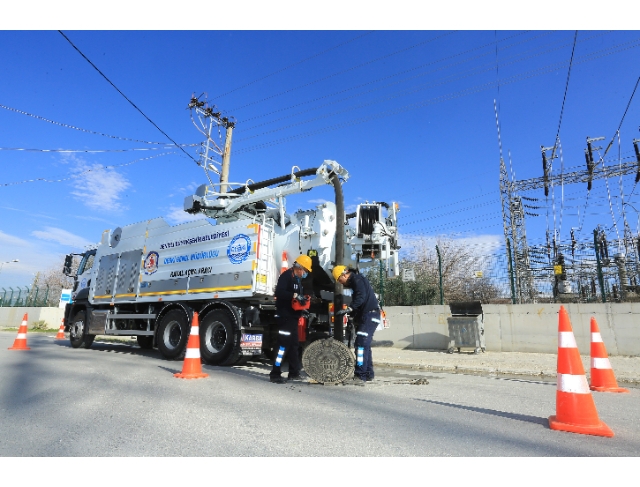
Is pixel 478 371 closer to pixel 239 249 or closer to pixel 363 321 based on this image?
pixel 363 321

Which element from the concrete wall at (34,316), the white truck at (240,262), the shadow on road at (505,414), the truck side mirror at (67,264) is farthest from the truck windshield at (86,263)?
the concrete wall at (34,316)

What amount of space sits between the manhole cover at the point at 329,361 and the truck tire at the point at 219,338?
1948 mm

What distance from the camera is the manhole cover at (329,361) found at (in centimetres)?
524

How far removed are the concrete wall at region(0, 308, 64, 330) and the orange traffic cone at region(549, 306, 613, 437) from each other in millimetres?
28564

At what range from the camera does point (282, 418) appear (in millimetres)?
3490

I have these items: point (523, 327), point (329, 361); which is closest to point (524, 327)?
point (523, 327)

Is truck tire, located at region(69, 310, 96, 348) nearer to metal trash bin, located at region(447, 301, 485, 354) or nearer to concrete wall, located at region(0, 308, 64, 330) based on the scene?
metal trash bin, located at region(447, 301, 485, 354)

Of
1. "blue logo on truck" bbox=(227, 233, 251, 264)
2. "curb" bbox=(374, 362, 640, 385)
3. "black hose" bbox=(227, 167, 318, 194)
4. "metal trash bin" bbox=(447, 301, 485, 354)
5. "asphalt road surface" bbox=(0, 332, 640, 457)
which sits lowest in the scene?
"asphalt road surface" bbox=(0, 332, 640, 457)

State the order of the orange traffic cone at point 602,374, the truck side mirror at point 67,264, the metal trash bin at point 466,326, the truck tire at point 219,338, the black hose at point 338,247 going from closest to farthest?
1. the orange traffic cone at point 602,374
2. the black hose at point 338,247
3. the truck tire at point 219,338
4. the metal trash bin at point 466,326
5. the truck side mirror at point 67,264

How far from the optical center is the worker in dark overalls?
556 centimetres

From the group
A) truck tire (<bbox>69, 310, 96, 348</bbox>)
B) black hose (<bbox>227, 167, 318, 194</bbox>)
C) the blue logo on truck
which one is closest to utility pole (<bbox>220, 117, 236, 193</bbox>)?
truck tire (<bbox>69, 310, 96, 348</bbox>)

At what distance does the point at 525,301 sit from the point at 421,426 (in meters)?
8.60

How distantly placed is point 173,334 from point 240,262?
7.90 feet

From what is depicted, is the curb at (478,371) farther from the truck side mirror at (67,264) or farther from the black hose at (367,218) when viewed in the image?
the truck side mirror at (67,264)
